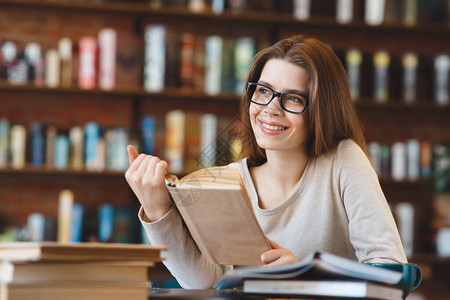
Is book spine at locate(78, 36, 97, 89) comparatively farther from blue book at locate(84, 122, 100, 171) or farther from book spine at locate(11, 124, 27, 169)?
book spine at locate(11, 124, 27, 169)

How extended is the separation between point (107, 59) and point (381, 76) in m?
1.35

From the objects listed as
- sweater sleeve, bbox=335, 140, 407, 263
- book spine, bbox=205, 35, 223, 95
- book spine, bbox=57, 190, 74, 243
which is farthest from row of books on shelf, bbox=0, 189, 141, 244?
sweater sleeve, bbox=335, 140, 407, 263

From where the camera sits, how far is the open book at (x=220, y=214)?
39.9 inches

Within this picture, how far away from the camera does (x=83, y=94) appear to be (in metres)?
3.21

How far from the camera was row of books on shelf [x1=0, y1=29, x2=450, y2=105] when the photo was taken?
9.71 ft

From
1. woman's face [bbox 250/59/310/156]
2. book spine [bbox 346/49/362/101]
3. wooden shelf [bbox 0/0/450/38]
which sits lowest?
woman's face [bbox 250/59/310/156]

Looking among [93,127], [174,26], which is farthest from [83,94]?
[174,26]

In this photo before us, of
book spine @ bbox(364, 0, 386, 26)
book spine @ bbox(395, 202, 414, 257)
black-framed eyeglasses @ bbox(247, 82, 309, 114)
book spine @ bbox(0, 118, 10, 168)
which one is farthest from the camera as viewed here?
book spine @ bbox(364, 0, 386, 26)

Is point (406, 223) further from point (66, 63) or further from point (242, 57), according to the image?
point (66, 63)

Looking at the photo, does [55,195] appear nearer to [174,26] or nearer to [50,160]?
[50,160]

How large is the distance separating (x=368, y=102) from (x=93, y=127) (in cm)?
135

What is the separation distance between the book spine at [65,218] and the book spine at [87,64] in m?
0.53

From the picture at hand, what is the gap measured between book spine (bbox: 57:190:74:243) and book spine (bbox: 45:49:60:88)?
53cm

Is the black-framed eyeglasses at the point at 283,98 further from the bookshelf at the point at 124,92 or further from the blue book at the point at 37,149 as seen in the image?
the blue book at the point at 37,149
